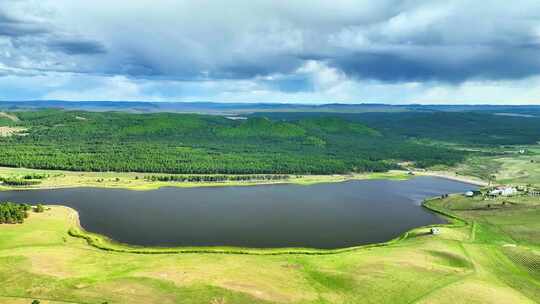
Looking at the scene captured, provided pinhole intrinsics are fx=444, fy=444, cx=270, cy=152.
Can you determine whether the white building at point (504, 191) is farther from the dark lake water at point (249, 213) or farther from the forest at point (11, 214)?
the forest at point (11, 214)

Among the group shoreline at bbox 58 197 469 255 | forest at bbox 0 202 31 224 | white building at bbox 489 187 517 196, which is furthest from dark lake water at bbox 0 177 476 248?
white building at bbox 489 187 517 196

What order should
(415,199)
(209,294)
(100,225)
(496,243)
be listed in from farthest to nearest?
(415,199) → (100,225) → (496,243) → (209,294)

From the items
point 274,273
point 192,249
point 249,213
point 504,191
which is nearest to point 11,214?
point 192,249

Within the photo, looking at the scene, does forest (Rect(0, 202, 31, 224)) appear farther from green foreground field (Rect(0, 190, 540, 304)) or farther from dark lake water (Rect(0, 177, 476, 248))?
dark lake water (Rect(0, 177, 476, 248))

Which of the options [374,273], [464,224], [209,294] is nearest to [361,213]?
[464,224]

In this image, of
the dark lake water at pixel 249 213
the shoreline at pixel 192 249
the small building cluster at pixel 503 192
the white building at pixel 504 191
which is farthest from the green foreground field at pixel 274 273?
the white building at pixel 504 191

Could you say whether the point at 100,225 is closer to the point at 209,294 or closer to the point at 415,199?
the point at 209,294
